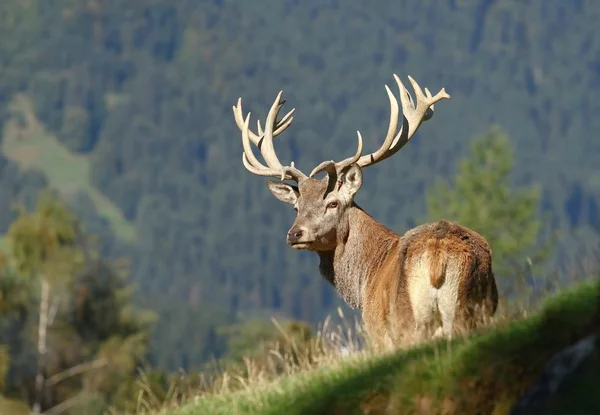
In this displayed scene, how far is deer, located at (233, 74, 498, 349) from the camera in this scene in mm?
11453

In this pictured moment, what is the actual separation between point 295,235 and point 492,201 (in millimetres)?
62211

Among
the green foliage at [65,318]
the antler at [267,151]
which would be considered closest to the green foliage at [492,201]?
the green foliage at [65,318]

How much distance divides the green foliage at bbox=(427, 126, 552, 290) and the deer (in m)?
54.2

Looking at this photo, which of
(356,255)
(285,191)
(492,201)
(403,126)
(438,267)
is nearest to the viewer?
(438,267)

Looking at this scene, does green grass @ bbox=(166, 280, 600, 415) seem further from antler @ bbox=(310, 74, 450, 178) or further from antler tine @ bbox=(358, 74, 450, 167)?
antler tine @ bbox=(358, 74, 450, 167)

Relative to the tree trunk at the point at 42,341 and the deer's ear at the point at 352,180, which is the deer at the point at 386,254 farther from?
the tree trunk at the point at 42,341

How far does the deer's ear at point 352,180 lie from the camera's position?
14.6m

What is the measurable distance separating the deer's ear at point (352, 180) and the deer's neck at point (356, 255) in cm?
17

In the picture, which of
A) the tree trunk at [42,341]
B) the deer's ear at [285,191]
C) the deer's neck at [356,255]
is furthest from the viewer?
the tree trunk at [42,341]

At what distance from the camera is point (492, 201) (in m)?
75.7

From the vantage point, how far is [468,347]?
363 inches

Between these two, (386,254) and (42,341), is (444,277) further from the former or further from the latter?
(42,341)

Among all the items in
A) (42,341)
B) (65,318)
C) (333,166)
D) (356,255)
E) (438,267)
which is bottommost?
(42,341)

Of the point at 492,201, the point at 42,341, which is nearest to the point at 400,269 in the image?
the point at 42,341
